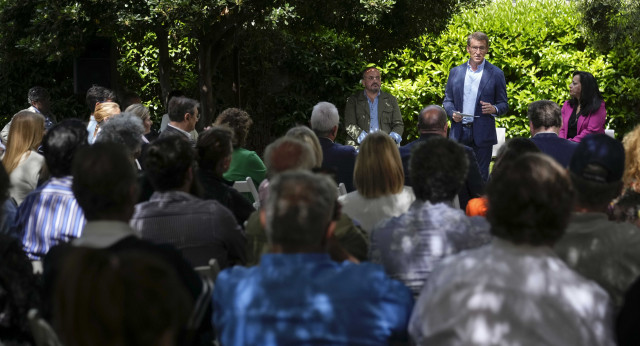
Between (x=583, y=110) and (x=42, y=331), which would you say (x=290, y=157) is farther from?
(x=583, y=110)

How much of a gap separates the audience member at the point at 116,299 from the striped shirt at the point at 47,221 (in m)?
2.74

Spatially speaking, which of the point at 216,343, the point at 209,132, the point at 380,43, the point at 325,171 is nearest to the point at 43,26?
the point at 380,43

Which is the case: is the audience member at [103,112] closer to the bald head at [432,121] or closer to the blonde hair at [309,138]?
the blonde hair at [309,138]

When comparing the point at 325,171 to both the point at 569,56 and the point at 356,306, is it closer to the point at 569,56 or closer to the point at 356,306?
the point at 356,306

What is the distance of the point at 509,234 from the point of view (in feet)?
9.93

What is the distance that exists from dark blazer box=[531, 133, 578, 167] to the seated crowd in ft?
7.41

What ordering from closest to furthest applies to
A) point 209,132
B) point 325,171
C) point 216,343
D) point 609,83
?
1. point 216,343
2. point 325,171
3. point 209,132
4. point 609,83

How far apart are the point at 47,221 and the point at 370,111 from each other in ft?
22.2

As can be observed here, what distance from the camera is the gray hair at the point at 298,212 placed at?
3.18 m

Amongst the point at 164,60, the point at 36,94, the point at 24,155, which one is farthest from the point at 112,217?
the point at 164,60

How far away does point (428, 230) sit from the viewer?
12.9 feet

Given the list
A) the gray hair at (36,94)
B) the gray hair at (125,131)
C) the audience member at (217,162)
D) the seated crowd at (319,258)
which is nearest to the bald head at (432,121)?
the audience member at (217,162)

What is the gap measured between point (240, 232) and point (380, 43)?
831cm

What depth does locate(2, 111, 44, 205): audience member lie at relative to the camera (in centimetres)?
648
